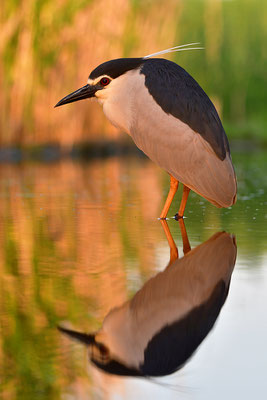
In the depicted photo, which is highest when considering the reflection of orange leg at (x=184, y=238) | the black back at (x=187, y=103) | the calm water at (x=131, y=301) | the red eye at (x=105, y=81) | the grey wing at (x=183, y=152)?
the red eye at (x=105, y=81)

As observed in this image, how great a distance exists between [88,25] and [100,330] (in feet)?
31.7

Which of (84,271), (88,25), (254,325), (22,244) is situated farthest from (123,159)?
(254,325)

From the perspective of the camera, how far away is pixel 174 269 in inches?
152

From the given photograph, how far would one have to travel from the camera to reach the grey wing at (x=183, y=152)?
17.2 feet

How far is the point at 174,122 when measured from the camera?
17.8ft

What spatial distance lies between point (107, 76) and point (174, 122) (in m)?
0.64

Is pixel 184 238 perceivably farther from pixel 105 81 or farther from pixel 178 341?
pixel 178 341

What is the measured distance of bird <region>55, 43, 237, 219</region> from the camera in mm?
5266

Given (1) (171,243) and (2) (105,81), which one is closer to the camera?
(1) (171,243)

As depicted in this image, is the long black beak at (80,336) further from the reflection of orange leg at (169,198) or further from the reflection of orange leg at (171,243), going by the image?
the reflection of orange leg at (169,198)

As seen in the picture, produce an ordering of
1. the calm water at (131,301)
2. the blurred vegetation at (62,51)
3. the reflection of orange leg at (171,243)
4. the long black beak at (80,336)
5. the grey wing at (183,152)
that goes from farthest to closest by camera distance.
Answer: the blurred vegetation at (62,51), the grey wing at (183,152), the reflection of orange leg at (171,243), the long black beak at (80,336), the calm water at (131,301)

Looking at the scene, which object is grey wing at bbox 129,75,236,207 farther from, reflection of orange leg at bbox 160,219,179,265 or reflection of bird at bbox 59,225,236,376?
reflection of bird at bbox 59,225,236,376

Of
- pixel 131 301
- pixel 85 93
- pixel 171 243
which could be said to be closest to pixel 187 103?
pixel 85 93

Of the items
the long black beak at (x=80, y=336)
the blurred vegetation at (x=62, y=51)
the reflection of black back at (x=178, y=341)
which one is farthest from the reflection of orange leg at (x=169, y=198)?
the blurred vegetation at (x=62, y=51)
